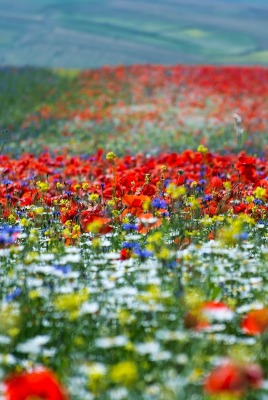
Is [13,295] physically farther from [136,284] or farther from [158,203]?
[158,203]

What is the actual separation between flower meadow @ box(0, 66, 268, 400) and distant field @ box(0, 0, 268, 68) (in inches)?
1496

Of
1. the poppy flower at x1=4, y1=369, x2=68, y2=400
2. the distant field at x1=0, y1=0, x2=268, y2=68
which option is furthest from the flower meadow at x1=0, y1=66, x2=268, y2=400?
the distant field at x1=0, y1=0, x2=268, y2=68

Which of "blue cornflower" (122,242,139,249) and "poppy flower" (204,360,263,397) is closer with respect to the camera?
"poppy flower" (204,360,263,397)

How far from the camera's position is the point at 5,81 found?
30.8 m

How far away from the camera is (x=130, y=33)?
2562 inches

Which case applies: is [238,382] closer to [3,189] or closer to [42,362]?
[42,362]

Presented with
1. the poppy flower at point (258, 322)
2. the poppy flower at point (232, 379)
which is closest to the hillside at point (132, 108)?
the poppy flower at point (258, 322)

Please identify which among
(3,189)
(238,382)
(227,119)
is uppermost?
(238,382)

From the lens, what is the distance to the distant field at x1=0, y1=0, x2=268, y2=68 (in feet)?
170

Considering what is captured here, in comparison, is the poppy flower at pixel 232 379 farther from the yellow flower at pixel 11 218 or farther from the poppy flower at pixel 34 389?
the yellow flower at pixel 11 218

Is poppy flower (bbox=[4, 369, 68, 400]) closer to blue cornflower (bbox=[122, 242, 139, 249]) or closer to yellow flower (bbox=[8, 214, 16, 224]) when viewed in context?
blue cornflower (bbox=[122, 242, 139, 249])

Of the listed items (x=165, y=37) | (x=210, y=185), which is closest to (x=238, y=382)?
(x=210, y=185)

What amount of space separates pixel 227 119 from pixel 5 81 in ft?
35.4

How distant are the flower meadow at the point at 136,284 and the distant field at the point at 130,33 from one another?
125ft
